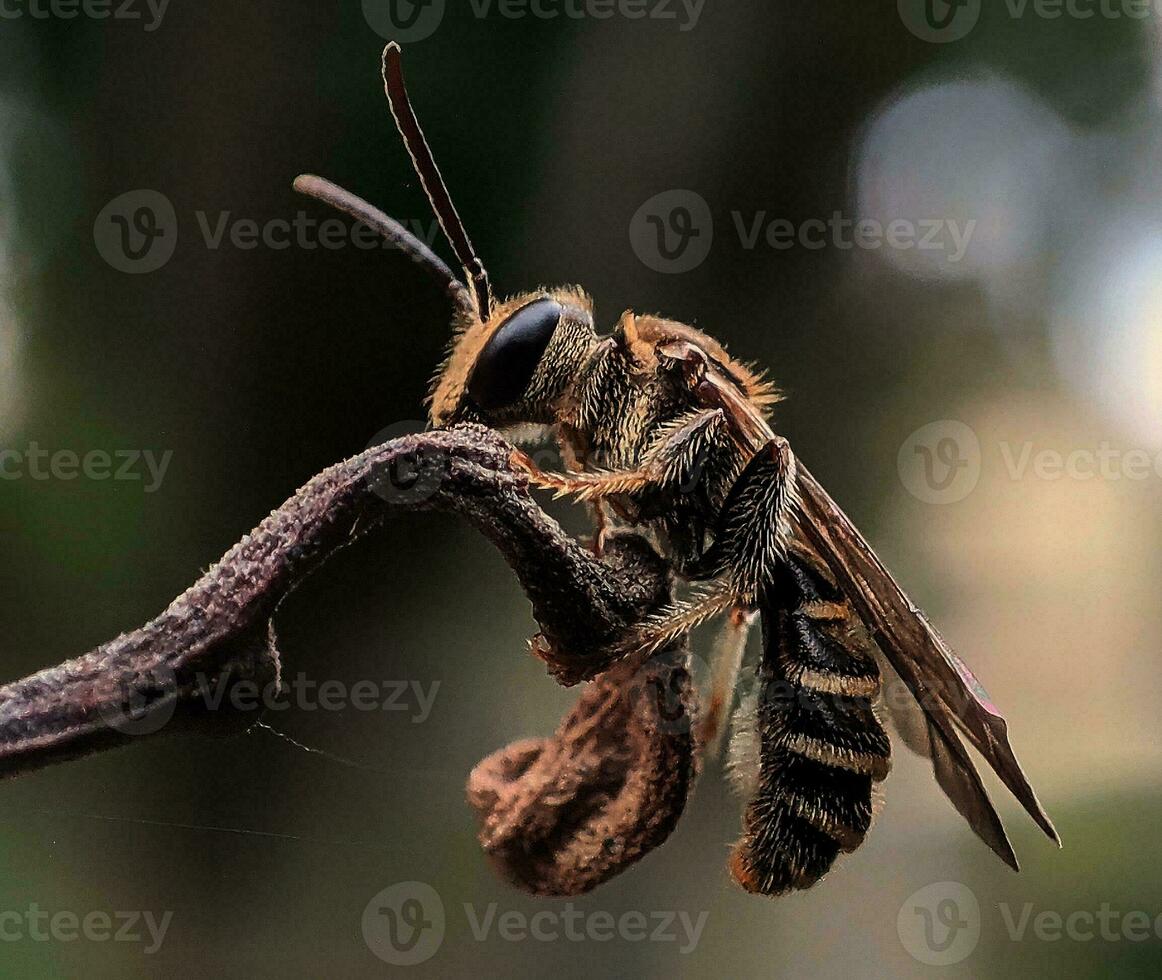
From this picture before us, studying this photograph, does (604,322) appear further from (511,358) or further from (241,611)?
(241,611)

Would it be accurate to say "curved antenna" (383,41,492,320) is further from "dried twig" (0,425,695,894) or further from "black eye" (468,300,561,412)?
"dried twig" (0,425,695,894)

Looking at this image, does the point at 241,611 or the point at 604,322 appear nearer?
the point at 241,611

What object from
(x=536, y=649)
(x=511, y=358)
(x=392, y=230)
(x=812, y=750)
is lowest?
(x=812, y=750)

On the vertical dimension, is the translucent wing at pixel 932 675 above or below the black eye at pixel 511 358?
below

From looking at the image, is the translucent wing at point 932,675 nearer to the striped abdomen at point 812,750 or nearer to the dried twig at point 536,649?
the striped abdomen at point 812,750

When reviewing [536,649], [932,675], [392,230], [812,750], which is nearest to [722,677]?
[812,750]

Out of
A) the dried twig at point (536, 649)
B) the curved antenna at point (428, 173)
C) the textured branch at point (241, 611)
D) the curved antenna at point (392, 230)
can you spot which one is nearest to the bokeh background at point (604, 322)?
the curved antenna at point (392, 230)
